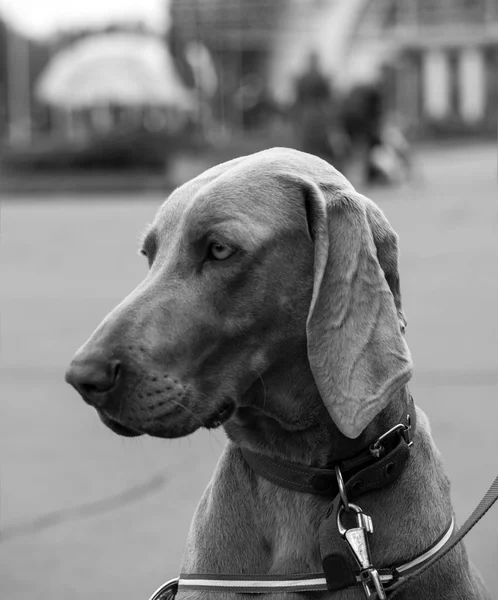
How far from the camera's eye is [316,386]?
2658 millimetres

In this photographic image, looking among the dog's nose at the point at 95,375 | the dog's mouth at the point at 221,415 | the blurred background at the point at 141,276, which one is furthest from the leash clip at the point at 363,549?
A: the blurred background at the point at 141,276

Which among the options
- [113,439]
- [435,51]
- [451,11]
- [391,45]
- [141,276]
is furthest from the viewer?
[435,51]

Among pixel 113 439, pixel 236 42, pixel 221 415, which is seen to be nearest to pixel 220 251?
pixel 221 415

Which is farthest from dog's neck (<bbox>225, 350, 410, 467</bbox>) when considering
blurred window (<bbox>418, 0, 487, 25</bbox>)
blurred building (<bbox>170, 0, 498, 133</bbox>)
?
blurred window (<bbox>418, 0, 487, 25</bbox>)

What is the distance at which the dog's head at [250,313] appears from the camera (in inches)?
97.5

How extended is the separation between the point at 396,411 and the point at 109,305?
666cm

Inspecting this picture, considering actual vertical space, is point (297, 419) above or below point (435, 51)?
above

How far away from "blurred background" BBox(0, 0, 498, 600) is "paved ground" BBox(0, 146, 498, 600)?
0.01 meters

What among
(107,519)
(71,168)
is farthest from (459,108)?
(107,519)

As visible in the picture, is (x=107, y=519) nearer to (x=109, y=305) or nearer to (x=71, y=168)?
(x=109, y=305)

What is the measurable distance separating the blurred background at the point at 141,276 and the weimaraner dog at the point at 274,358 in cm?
148

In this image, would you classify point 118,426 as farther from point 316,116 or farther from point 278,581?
point 316,116

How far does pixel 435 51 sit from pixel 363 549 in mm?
65311

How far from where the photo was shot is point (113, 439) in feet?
19.2
